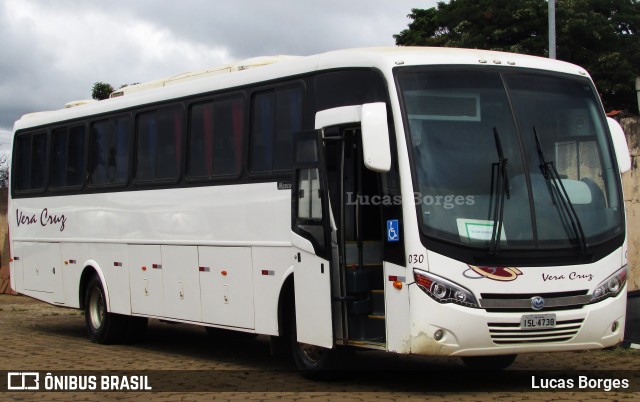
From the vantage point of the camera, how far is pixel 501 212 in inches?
379

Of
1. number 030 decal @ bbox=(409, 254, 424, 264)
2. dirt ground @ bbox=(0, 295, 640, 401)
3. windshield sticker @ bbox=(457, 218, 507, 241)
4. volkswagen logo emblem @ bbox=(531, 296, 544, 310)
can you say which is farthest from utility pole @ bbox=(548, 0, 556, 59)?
number 030 decal @ bbox=(409, 254, 424, 264)

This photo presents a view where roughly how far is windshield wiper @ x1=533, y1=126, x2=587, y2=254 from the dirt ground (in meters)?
1.47

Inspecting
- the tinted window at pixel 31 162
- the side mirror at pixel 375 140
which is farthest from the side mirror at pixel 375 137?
the tinted window at pixel 31 162

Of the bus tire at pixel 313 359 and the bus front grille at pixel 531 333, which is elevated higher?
the bus front grille at pixel 531 333

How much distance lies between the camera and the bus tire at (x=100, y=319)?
15547 mm

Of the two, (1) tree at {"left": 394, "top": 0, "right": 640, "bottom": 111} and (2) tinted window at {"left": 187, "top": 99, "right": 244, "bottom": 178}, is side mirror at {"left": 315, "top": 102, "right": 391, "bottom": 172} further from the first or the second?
(1) tree at {"left": 394, "top": 0, "right": 640, "bottom": 111}

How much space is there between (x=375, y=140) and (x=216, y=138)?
12.3 ft

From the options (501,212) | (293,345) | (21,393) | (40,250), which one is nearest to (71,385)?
(21,393)

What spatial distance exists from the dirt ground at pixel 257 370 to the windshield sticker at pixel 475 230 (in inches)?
58.2

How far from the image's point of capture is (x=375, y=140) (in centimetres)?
950

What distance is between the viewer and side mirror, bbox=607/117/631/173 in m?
10.6

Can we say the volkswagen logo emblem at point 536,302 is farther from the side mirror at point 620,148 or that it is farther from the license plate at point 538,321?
the side mirror at point 620,148

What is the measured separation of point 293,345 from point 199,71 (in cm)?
462

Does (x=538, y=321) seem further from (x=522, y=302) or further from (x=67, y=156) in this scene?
(x=67, y=156)
